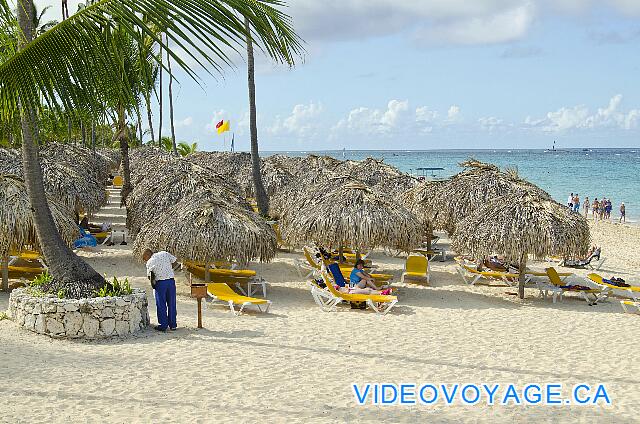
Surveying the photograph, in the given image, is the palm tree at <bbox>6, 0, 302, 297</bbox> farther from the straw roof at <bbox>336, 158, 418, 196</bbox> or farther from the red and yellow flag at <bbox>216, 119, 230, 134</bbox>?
the red and yellow flag at <bbox>216, 119, 230, 134</bbox>

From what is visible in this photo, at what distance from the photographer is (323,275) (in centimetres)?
1177

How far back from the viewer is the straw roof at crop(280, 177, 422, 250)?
1273 centimetres

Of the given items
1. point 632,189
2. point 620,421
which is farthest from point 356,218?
point 632,189

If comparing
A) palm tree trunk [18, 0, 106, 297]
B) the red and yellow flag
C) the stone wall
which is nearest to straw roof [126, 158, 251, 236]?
palm tree trunk [18, 0, 106, 297]

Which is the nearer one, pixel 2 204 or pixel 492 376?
pixel 492 376

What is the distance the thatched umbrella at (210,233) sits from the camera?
37.5 ft

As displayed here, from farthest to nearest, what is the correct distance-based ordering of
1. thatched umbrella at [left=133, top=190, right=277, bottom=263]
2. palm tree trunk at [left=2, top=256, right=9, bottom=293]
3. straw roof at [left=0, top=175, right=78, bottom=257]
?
thatched umbrella at [left=133, top=190, right=277, bottom=263] → palm tree trunk at [left=2, top=256, right=9, bottom=293] → straw roof at [left=0, top=175, right=78, bottom=257]

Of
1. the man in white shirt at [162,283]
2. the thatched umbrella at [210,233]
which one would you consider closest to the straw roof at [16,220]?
the thatched umbrella at [210,233]

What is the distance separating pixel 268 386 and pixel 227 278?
5642 millimetres

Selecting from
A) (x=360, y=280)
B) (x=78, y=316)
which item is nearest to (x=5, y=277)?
(x=78, y=316)

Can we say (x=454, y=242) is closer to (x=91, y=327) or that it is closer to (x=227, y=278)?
(x=227, y=278)

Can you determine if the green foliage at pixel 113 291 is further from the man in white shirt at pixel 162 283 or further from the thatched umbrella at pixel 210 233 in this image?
the thatched umbrella at pixel 210 233

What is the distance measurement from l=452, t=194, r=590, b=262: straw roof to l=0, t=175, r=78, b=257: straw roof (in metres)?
7.27

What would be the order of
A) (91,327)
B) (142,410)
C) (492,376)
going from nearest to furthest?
1. (142,410)
2. (492,376)
3. (91,327)
